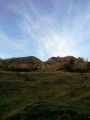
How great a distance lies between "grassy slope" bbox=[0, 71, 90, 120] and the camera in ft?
75.8

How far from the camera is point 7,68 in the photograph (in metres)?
46.8

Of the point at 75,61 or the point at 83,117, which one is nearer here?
the point at 83,117

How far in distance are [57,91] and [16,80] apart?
5.55 meters

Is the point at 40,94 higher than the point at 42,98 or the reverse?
higher

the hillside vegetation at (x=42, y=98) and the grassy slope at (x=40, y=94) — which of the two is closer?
the hillside vegetation at (x=42, y=98)

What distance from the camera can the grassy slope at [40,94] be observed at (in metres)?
23.1

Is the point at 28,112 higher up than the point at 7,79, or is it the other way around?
the point at 7,79

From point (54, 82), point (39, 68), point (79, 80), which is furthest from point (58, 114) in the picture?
point (39, 68)

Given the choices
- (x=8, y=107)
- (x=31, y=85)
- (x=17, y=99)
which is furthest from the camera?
(x=31, y=85)

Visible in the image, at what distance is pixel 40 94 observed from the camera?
2727 cm

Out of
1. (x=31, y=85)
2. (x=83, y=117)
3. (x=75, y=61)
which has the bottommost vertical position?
(x=83, y=117)

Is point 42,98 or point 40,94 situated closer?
point 42,98

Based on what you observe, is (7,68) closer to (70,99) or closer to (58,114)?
(70,99)

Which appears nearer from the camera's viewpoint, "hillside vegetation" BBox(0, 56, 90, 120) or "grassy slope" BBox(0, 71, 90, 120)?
"hillside vegetation" BBox(0, 56, 90, 120)
